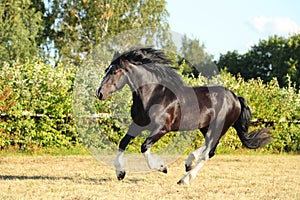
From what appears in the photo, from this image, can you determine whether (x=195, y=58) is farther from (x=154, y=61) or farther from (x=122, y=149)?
(x=122, y=149)

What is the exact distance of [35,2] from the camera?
112ft

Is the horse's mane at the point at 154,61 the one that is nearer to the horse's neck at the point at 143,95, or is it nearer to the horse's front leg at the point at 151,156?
the horse's neck at the point at 143,95

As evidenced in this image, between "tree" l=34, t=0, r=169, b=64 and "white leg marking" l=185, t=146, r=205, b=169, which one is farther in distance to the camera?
"tree" l=34, t=0, r=169, b=64

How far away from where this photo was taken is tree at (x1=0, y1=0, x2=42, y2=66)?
29938 mm

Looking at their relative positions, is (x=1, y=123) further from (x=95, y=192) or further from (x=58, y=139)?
(x=95, y=192)

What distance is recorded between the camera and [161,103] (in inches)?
279

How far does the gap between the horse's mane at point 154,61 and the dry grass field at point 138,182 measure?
59.0 inches

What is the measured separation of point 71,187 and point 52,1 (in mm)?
28252

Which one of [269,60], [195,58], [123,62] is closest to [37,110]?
[195,58]

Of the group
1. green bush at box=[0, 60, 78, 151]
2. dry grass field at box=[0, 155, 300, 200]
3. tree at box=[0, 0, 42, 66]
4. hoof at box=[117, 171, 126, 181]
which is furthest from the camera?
tree at box=[0, 0, 42, 66]

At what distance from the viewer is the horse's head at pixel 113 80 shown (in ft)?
21.8

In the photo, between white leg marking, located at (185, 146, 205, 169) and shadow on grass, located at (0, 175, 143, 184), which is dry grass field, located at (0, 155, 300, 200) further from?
white leg marking, located at (185, 146, 205, 169)

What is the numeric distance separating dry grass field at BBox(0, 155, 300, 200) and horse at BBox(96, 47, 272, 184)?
38cm

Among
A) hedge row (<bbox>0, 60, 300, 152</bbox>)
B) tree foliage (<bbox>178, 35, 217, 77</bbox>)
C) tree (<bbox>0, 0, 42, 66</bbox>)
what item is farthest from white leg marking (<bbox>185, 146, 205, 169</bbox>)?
tree (<bbox>0, 0, 42, 66</bbox>)
